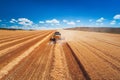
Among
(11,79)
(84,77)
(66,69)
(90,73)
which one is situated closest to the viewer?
(11,79)

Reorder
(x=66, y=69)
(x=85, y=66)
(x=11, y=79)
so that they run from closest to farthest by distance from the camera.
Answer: (x=11, y=79), (x=66, y=69), (x=85, y=66)

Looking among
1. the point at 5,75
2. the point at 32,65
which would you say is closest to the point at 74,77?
the point at 32,65

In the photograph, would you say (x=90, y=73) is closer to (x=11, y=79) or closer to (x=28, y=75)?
(x=28, y=75)

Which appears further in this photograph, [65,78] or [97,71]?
[97,71]

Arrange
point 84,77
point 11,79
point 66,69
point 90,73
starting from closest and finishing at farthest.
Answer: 1. point 11,79
2. point 84,77
3. point 90,73
4. point 66,69

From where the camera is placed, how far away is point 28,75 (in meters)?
5.82

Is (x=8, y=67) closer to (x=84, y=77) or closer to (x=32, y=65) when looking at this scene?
(x=32, y=65)

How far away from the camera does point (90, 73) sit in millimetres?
6211

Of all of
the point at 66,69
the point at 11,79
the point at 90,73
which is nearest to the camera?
the point at 11,79

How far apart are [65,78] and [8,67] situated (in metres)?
3.41

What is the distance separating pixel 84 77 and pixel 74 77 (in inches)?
18.7

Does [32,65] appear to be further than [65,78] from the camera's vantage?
Yes

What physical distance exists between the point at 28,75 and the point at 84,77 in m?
2.65

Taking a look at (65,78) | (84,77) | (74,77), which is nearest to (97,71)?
(84,77)
